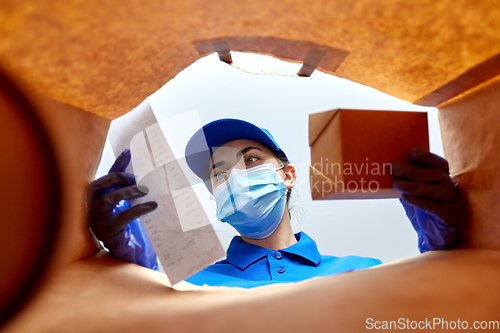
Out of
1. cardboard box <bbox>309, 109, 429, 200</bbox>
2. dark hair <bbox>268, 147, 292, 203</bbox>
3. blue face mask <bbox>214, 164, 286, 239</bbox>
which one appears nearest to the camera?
cardboard box <bbox>309, 109, 429, 200</bbox>

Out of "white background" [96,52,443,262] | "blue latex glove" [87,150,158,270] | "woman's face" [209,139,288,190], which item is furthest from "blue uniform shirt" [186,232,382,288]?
"blue latex glove" [87,150,158,270]

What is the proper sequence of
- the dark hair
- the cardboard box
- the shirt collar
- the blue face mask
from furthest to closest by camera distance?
the dark hair → the shirt collar → the blue face mask → the cardboard box

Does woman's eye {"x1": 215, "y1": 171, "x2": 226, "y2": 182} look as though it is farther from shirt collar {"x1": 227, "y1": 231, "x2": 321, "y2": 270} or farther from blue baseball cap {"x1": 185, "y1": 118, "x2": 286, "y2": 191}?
shirt collar {"x1": 227, "y1": 231, "x2": 321, "y2": 270}

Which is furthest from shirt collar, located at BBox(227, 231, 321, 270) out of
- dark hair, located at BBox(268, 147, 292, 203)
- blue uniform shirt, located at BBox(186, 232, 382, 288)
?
dark hair, located at BBox(268, 147, 292, 203)

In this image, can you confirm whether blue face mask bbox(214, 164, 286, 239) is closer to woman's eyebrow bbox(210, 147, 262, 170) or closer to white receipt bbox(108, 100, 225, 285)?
woman's eyebrow bbox(210, 147, 262, 170)

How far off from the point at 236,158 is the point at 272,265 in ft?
1.21

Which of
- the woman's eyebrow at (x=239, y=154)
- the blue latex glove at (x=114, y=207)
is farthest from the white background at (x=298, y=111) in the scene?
the woman's eyebrow at (x=239, y=154)

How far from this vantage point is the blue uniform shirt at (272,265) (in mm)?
1005

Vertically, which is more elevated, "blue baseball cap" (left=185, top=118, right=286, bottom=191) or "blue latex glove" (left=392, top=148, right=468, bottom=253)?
"blue baseball cap" (left=185, top=118, right=286, bottom=191)

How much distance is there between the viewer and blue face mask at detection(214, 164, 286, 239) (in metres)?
0.96

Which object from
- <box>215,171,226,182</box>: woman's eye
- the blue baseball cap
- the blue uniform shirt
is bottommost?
the blue uniform shirt

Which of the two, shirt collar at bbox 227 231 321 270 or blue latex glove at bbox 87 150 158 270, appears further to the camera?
shirt collar at bbox 227 231 321 270

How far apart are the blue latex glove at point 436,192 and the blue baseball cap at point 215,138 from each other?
56 centimetres

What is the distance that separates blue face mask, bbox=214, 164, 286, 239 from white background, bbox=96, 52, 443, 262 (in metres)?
0.10
